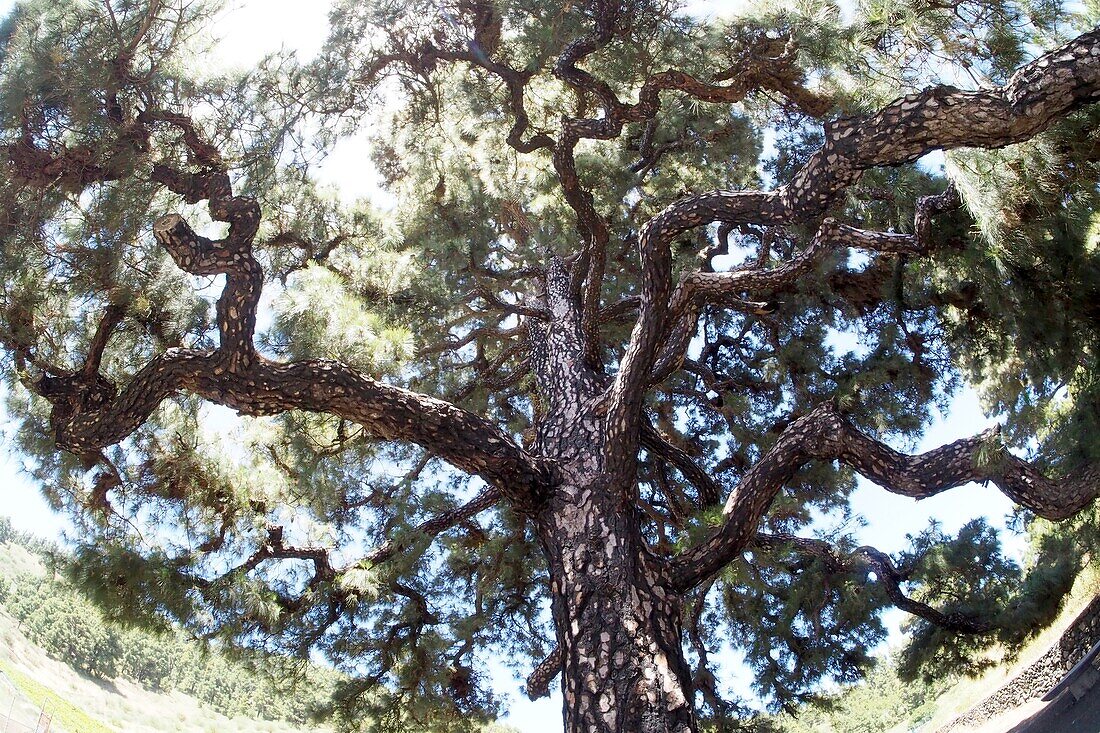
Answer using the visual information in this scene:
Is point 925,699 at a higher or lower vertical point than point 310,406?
higher

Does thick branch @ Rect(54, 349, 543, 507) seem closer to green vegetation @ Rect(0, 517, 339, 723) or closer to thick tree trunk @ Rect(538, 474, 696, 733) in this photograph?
thick tree trunk @ Rect(538, 474, 696, 733)

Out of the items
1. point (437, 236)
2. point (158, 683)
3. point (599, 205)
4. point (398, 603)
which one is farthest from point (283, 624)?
point (158, 683)

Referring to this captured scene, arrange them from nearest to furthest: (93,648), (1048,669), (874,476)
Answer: (874,476) < (1048,669) < (93,648)

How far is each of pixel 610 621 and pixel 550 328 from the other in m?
2.37

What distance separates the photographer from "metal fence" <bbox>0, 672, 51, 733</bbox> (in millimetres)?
5855

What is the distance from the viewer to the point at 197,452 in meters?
3.59

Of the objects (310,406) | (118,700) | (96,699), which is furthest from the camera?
(118,700)

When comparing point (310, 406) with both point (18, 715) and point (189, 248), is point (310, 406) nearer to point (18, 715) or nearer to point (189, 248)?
point (189, 248)

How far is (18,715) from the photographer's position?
6266mm

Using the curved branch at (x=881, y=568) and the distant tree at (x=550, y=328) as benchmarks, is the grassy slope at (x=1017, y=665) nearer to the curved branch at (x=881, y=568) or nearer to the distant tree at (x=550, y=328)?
the curved branch at (x=881, y=568)

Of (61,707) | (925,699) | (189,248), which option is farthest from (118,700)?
(189,248)

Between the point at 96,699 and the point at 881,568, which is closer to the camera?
the point at 881,568

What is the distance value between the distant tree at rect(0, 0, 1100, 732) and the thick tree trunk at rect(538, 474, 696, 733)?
0.01 meters

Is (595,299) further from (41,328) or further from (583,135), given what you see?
(41,328)
